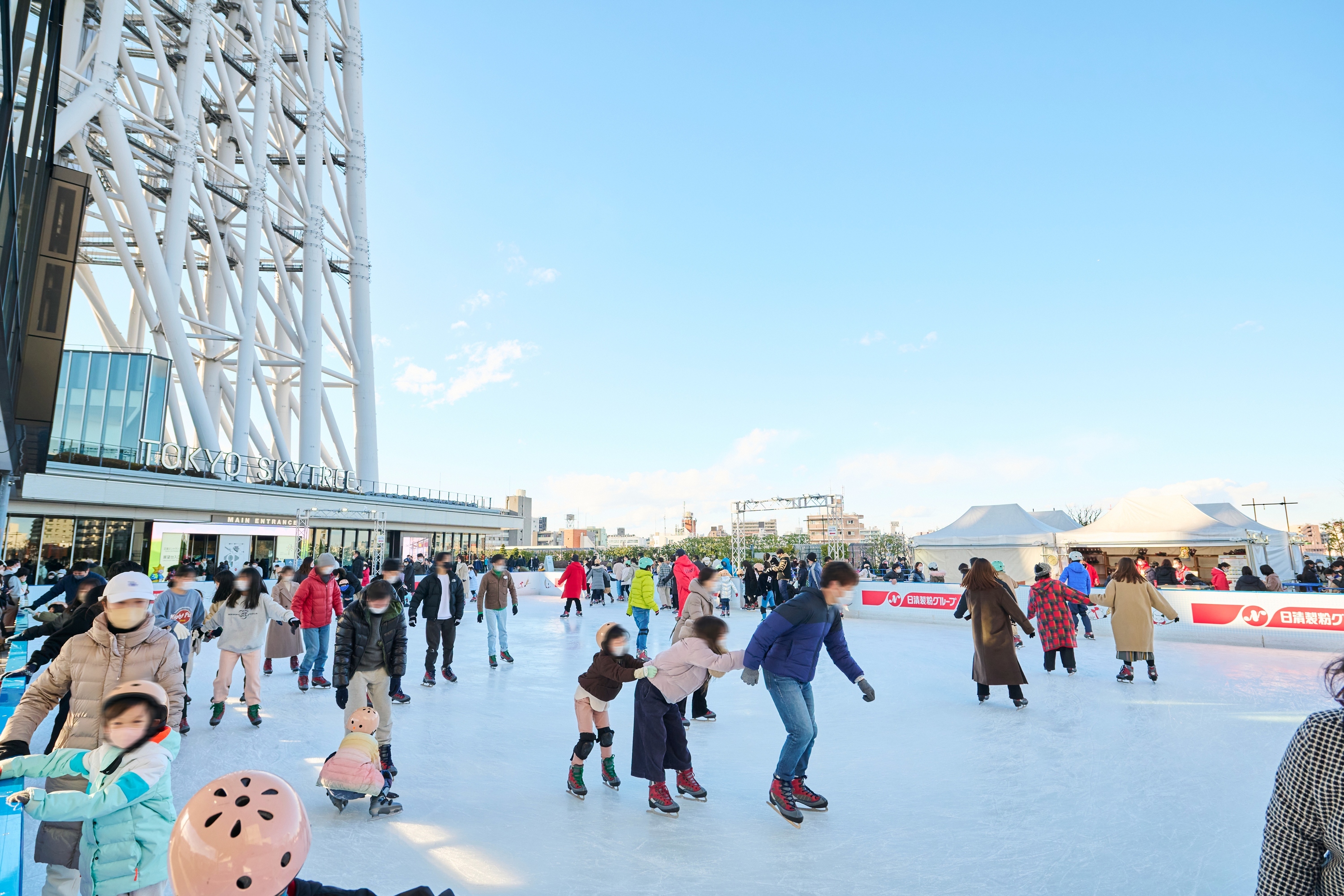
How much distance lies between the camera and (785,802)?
393cm

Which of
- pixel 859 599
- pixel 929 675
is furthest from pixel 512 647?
pixel 859 599

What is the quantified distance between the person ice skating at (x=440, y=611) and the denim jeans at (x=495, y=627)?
63 cm

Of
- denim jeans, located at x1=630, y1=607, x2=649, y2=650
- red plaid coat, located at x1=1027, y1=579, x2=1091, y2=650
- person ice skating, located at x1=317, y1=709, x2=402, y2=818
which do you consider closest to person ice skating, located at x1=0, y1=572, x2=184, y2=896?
person ice skating, located at x1=317, y1=709, x2=402, y2=818

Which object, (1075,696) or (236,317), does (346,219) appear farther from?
(1075,696)

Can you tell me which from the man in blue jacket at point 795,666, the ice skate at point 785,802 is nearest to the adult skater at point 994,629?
the man in blue jacket at point 795,666

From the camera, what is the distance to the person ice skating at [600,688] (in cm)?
426

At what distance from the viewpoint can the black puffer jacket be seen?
454cm

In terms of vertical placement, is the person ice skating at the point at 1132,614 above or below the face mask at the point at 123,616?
below

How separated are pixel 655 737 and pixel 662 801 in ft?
1.15

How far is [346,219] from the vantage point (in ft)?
127

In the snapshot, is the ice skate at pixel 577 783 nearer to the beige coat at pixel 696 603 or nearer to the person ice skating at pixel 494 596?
the beige coat at pixel 696 603

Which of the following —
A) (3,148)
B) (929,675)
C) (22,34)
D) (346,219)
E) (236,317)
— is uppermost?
(346,219)

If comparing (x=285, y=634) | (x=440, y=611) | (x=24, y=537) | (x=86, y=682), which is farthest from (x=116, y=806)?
(x=24, y=537)

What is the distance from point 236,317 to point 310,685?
27.9m
